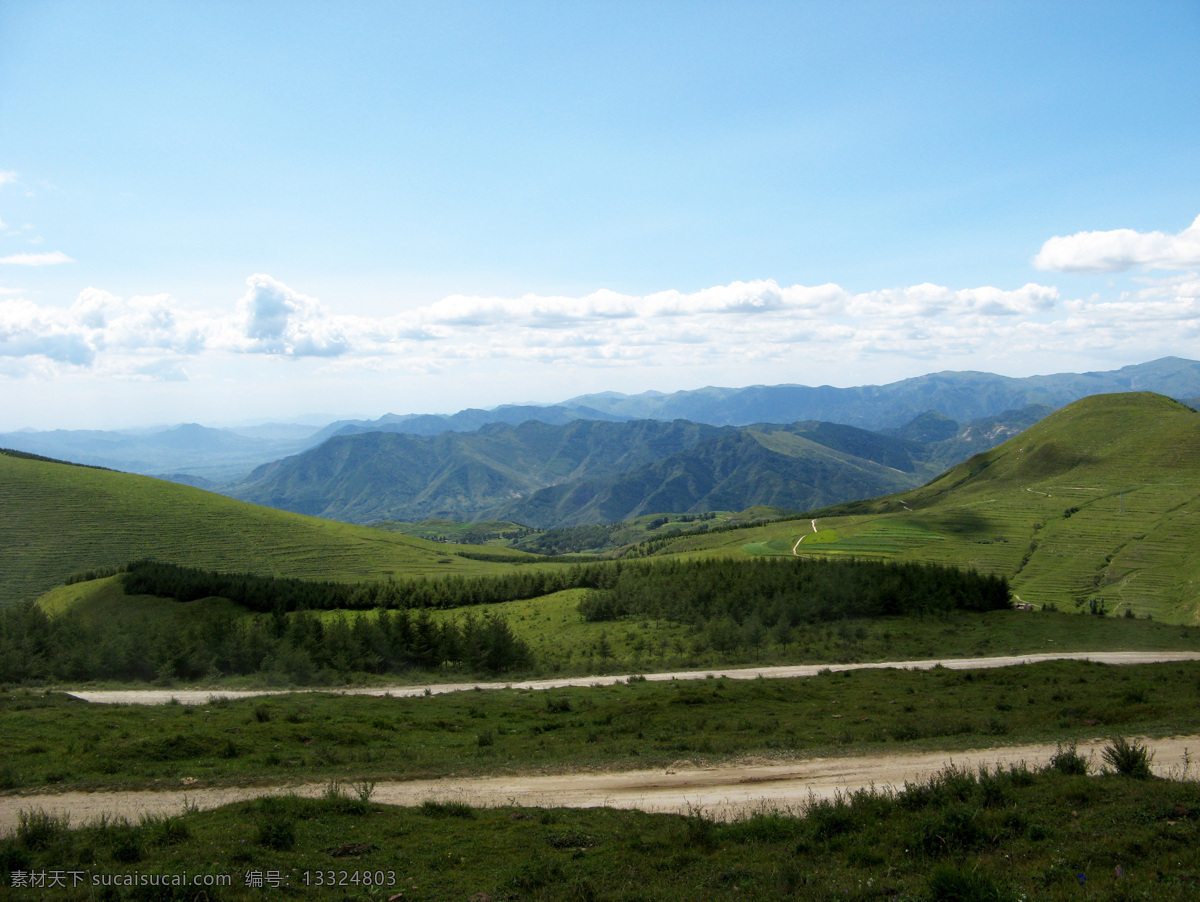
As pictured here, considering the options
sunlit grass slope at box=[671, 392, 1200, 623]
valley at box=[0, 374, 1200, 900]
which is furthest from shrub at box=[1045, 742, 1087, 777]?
sunlit grass slope at box=[671, 392, 1200, 623]

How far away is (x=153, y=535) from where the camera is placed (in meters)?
159

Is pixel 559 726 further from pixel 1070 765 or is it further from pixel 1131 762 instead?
pixel 1131 762

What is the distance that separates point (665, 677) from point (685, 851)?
3833 centimetres

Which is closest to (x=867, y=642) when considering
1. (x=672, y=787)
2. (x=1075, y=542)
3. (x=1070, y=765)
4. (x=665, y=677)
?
(x=665, y=677)

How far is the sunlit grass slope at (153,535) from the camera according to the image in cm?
14225

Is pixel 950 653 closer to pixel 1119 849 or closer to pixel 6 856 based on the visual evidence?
pixel 1119 849

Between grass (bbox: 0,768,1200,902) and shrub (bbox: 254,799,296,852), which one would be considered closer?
grass (bbox: 0,768,1200,902)

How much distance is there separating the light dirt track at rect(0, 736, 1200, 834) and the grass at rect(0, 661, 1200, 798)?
1043 millimetres

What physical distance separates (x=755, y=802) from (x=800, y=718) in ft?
47.0

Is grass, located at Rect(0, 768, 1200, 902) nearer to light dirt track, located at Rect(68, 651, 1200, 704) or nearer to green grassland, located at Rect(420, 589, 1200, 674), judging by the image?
light dirt track, located at Rect(68, 651, 1200, 704)

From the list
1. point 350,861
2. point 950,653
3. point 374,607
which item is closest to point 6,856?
point 350,861

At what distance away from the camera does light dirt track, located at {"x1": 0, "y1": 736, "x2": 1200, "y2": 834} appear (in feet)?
64.8

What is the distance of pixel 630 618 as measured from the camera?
80625 mm

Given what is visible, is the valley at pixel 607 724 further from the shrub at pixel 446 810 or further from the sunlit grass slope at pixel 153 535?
the sunlit grass slope at pixel 153 535
